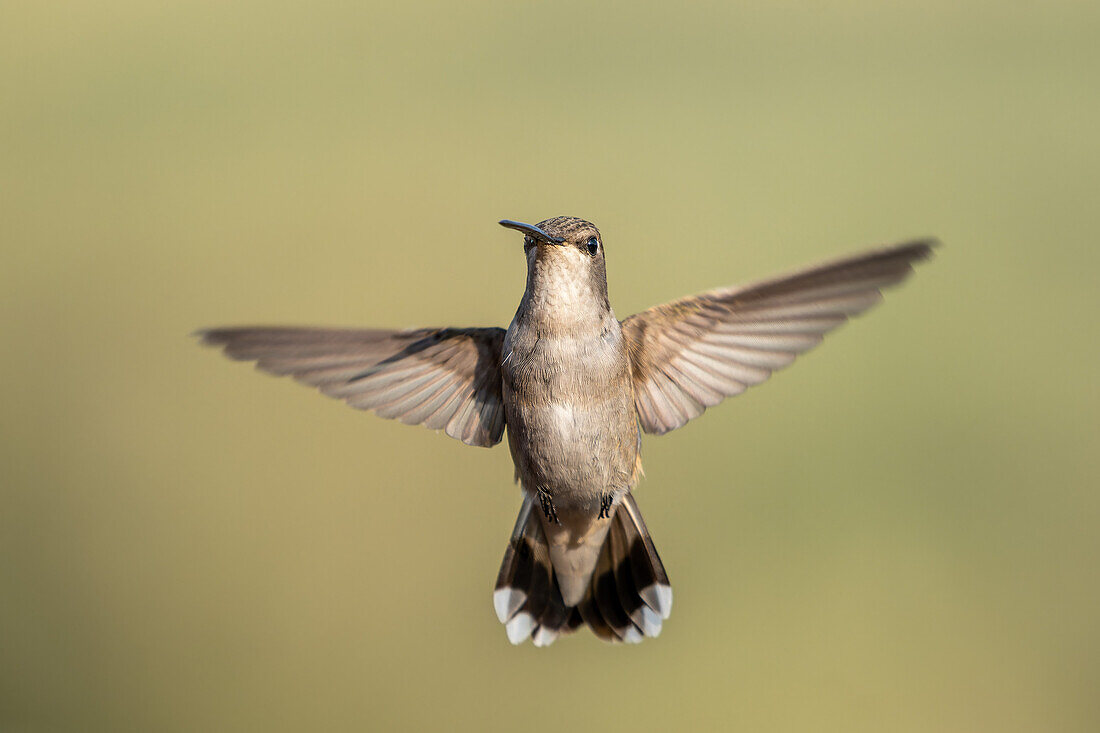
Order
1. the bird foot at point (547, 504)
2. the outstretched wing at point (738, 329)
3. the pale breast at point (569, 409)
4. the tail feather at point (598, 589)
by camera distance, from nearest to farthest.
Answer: the outstretched wing at point (738, 329)
the pale breast at point (569, 409)
the bird foot at point (547, 504)
the tail feather at point (598, 589)

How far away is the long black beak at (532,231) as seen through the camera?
0.84 m

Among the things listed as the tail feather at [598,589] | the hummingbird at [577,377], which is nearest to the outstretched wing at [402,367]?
the hummingbird at [577,377]

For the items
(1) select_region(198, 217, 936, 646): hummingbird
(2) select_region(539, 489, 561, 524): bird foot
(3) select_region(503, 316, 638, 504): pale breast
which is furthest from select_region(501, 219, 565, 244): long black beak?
(2) select_region(539, 489, 561, 524): bird foot

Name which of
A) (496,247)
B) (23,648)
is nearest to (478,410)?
(496,247)

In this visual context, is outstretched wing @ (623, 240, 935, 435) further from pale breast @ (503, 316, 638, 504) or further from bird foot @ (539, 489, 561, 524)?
bird foot @ (539, 489, 561, 524)

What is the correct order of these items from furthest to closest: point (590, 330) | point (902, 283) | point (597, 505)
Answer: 1. point (597, 505)
2. point (590, 330)
3. point (902, 283)

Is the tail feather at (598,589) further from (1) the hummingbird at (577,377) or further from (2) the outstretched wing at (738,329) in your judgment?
(2) the outstretched wing at (738,329)

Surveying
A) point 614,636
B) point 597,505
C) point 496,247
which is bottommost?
point 614,636

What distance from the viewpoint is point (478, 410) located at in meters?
1.21

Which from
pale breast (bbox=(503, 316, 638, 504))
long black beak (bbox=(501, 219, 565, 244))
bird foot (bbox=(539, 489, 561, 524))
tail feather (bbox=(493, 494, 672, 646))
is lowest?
tail feather (bbox=(493, 494, 672, 646))

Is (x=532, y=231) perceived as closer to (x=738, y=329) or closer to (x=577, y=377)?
(x=577, y=377)

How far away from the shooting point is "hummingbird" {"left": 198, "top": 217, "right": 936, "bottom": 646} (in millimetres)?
997

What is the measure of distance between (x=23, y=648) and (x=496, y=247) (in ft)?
5.70

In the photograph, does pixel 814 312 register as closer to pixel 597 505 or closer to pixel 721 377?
pixel 721 377
